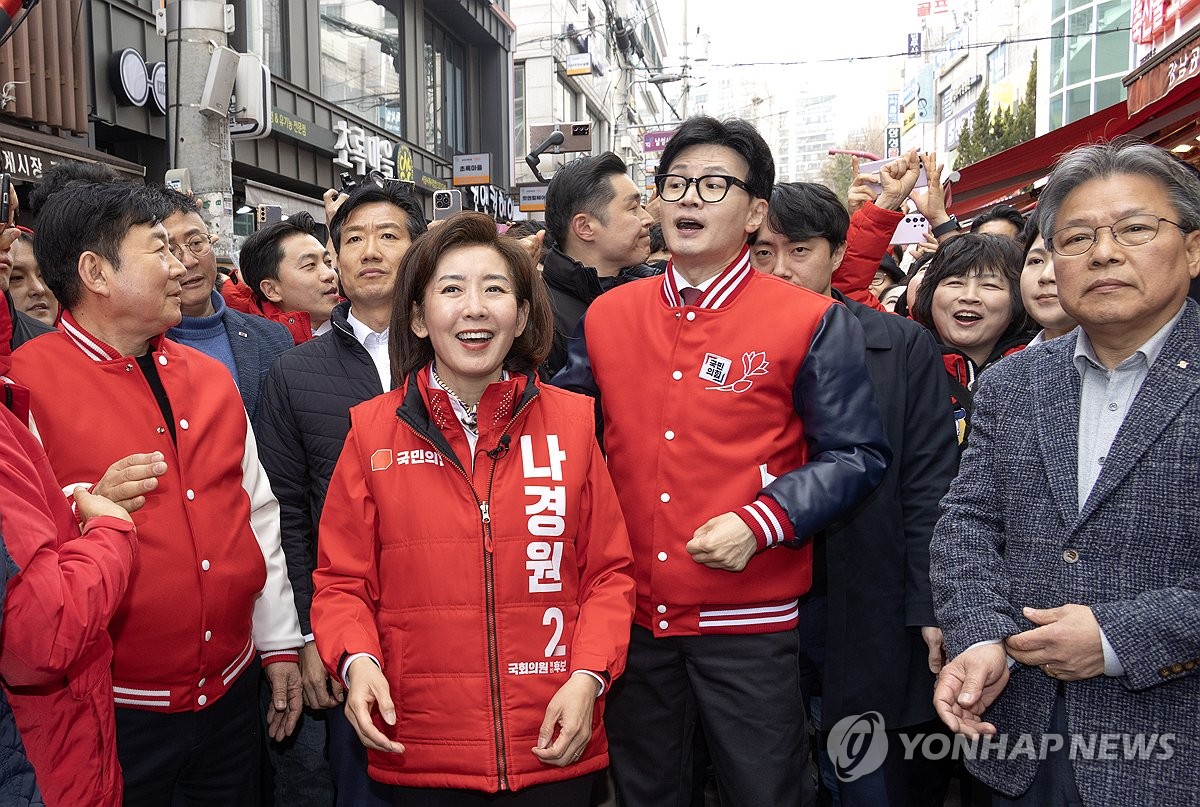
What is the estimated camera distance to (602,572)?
2277 mm

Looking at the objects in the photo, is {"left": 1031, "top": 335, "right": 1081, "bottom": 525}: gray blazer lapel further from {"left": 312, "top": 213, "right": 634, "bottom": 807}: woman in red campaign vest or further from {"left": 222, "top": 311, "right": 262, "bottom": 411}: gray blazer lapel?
{"left": 222, "top": 311, "right": 262, "bottom": 411}: gray blazer lapel

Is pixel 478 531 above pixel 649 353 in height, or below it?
below

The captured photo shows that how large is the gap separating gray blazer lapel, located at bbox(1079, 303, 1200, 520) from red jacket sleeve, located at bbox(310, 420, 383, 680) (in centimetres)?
168

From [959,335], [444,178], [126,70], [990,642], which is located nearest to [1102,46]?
[444,178]

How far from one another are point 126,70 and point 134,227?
9985 millimetres

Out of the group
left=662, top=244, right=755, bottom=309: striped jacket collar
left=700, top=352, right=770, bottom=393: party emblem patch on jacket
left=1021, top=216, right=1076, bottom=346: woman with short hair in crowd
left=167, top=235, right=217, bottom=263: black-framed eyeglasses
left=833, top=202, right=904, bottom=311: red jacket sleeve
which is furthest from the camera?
left=833, top=202, right=904, bottom=311: red jacket sleeve

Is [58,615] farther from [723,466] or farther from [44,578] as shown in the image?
[723,466]

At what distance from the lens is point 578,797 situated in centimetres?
214

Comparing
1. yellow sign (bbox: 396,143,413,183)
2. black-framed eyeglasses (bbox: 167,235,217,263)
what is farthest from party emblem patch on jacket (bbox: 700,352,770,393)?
yellow sign (bbox: 396,143,413,183)

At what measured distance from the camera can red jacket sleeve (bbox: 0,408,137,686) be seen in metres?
1.66

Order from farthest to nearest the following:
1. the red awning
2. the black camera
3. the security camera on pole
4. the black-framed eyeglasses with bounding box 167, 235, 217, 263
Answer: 1. the red awning
2. the black camera
3. the security camera on pole
4. the black-framed eyeglasses with bounding box 167, 235, 217, 263

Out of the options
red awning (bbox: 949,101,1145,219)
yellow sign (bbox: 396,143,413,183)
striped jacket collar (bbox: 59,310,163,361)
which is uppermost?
yellow sign (bbox: 396,143,413,183)

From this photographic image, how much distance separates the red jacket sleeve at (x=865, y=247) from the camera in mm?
3906

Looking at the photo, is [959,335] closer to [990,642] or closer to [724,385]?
[724,385]
